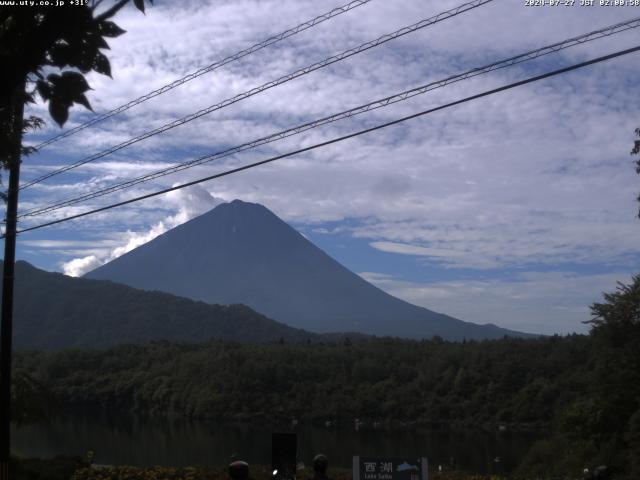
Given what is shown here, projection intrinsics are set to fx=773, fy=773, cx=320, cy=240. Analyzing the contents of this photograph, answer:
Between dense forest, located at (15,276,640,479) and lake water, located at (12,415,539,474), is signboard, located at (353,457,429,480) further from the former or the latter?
dense forest, located at (15,276,640,479)

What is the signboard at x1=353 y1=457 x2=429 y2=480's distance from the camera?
26.0ft

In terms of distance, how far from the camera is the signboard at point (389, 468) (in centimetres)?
794

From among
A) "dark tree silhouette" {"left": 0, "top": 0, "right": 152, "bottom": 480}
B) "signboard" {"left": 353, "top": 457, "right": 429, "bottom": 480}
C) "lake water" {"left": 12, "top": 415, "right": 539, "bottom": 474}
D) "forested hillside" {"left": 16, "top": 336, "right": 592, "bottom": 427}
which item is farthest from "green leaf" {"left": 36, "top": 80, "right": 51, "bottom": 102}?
"forested hillside" {"left": 16, "top": 336, "right": 592, "bottom": 427}

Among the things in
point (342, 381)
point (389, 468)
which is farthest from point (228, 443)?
point (389, 468)

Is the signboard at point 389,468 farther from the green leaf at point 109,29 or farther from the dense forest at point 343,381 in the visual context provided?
the dense forest at point 343,381

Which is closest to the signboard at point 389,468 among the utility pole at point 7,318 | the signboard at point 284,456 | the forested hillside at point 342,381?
the signboard at point 284,456

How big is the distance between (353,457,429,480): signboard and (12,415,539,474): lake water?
28.4 meters

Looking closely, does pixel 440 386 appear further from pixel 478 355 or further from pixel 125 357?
pixel 125 357

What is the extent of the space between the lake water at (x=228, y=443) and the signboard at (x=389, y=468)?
2839cm

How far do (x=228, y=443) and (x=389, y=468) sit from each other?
48.2 meters

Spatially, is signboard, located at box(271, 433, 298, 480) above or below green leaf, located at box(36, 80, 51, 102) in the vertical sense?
below

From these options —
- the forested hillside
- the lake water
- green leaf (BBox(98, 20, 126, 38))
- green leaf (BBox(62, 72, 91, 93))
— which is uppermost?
green leaf (BBox(98, 20, 126, 38))

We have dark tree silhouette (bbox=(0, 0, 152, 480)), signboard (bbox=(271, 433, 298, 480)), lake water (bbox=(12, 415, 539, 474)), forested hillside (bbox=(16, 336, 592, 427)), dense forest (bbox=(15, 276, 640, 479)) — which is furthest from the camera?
forested hillside (bbox=(16, 336, 592, 427))

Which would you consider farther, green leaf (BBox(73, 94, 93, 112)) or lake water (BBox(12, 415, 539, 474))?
lake water (BBox(12, 415, 539, 474))
